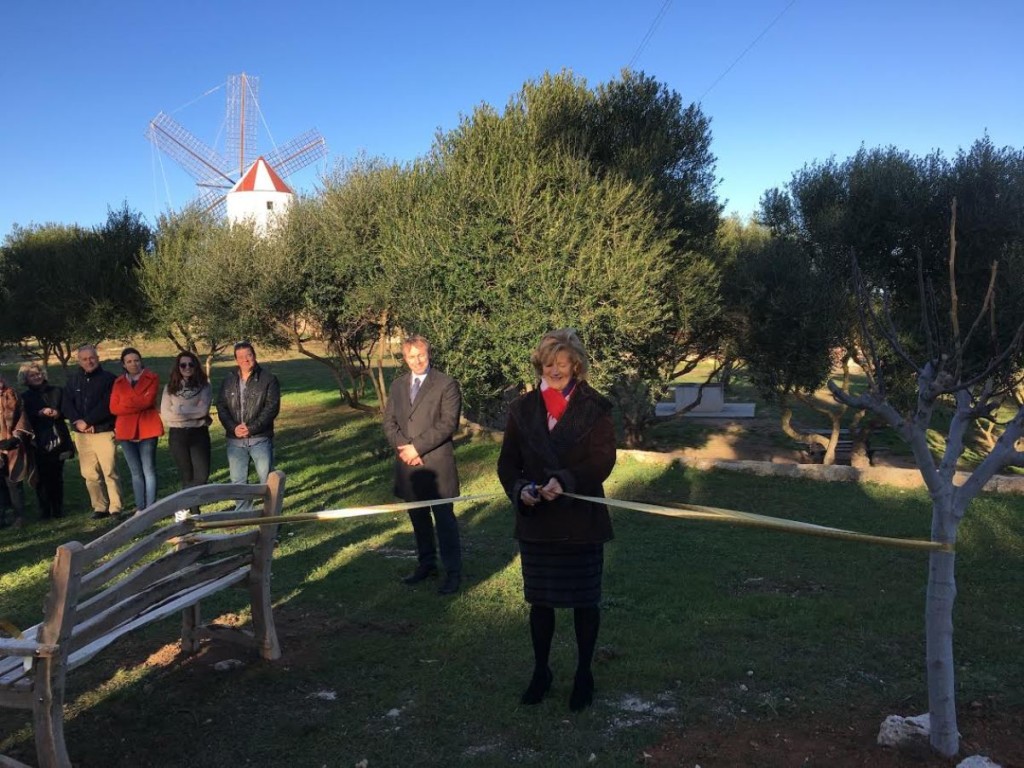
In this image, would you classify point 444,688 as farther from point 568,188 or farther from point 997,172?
point 997,172

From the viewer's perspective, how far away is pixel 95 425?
8.20m

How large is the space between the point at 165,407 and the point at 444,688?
4.77 meters

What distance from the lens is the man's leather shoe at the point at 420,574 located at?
5.87 metres

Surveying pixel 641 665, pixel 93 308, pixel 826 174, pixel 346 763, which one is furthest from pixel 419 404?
pixel 93 308

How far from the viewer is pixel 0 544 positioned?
7.61 m

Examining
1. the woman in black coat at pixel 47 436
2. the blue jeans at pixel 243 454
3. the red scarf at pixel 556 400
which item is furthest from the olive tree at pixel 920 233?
the woman in black coat at pixel 47 436

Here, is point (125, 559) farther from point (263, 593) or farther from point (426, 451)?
point (426, 451)

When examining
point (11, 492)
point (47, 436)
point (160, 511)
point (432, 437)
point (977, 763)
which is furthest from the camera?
point (47, 436)

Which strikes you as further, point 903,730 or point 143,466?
point 143,466

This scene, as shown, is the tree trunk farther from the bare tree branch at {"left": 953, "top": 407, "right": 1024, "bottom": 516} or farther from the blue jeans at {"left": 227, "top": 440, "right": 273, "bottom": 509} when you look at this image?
the blue jeans at {"left": 227, "top": 440, "right": 273, "bottom": 509}

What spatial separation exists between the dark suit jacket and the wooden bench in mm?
1487

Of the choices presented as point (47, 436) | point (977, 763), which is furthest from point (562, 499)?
point (47, 436)

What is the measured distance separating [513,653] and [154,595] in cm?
196

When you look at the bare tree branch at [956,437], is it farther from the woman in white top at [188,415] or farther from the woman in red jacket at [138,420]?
the woman in red jacket at [138,420]
